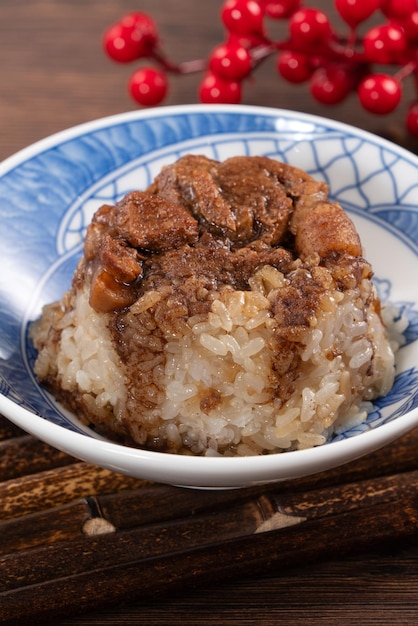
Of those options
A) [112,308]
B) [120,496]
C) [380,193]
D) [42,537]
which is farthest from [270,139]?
[42,537]

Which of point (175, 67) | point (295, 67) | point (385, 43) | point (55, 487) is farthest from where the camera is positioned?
point (175, 67)

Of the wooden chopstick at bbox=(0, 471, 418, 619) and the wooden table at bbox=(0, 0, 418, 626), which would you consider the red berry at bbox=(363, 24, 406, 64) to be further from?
the wooden chopstick at bbox=(0, 471, 418, 619)

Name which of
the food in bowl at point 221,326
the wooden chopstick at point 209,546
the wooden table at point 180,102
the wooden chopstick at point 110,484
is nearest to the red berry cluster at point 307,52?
the wooden table at point 180,102

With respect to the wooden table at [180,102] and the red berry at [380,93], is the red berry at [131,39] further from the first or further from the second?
the red berry at [380,93]

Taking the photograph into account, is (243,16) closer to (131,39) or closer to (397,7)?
(131,39)

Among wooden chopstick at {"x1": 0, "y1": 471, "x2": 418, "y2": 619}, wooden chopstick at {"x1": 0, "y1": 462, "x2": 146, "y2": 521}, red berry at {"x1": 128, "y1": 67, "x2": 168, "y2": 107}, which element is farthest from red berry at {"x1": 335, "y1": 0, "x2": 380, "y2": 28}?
wooden chopstick at {"x1": 0, "y1": 462, "x2": 146, "y2": 521}

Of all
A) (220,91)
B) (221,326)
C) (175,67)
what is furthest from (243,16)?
(221,326)
